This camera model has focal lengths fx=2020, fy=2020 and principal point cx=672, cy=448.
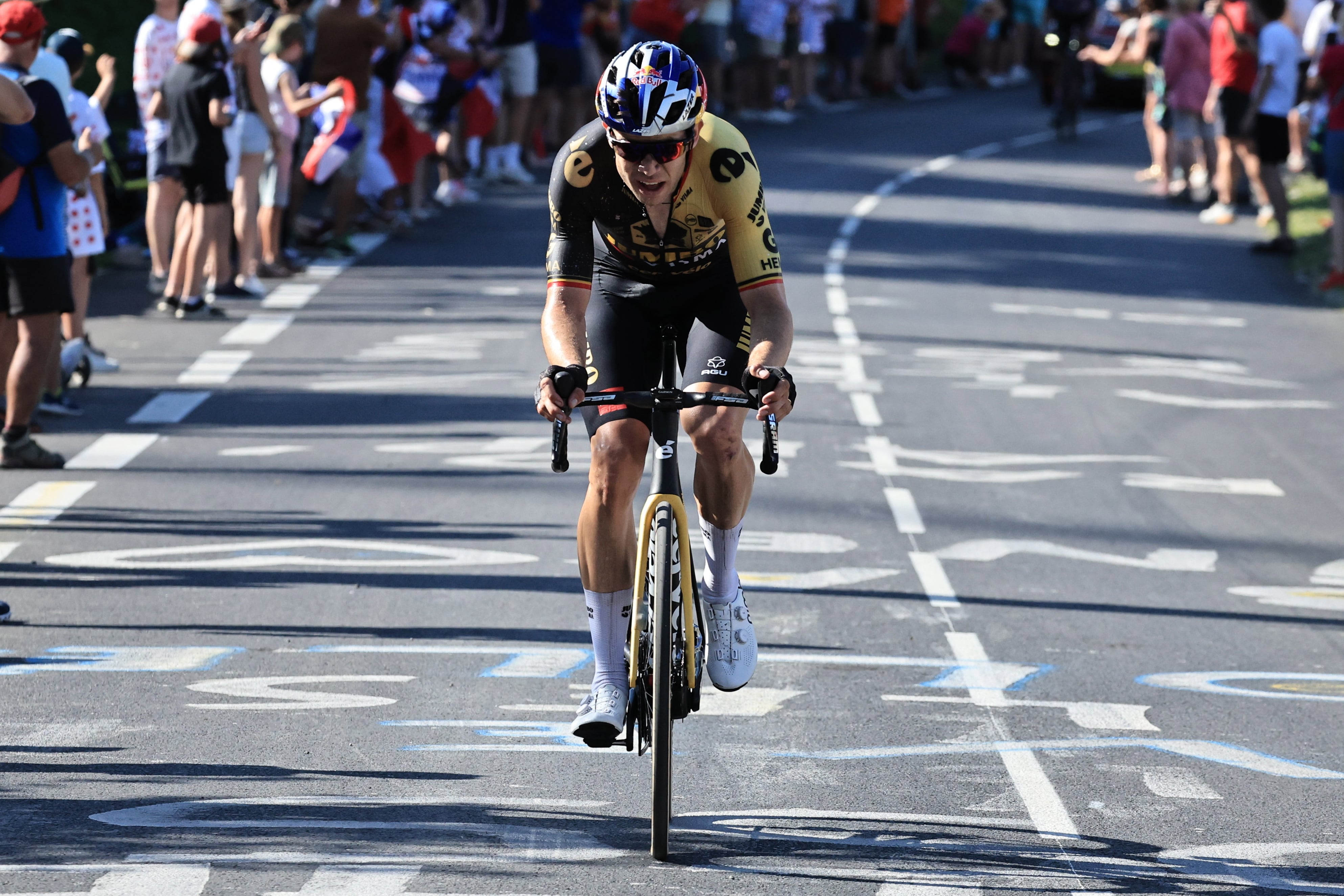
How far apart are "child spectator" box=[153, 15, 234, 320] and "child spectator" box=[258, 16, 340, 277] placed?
1424mm

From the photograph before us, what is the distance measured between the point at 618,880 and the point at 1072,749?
1990 millimetres

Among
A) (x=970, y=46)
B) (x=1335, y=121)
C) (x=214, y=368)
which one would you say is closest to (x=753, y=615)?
(x=214, y=368)

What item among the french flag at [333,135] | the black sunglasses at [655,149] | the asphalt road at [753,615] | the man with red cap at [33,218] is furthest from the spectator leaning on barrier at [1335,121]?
the black sunglasses at [655,149]

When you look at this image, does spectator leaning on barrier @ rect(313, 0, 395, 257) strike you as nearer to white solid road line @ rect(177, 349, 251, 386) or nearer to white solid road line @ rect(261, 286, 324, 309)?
white solid road line @ rect(261, 286, 324, 309)

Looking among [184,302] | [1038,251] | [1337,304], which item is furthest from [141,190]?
[1337,304]

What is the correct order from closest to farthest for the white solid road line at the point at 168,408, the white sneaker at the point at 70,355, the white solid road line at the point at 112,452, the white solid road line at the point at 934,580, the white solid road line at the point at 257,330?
1. the white solid road line at the point at 934,580
2. the white solid road line at the point at 112,452
3. the white solid road line at the point at 168,408
4. the white sneaker at the point at 70,355
5. the white solid road line at the point at 257,330

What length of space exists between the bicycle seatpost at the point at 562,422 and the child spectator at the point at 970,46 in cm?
3466

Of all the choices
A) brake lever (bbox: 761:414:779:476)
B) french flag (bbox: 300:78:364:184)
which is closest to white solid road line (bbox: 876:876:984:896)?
brake lever (bbox: 761:414:779:476)

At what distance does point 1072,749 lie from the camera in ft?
21.2

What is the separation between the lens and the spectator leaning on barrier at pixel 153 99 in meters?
14.7

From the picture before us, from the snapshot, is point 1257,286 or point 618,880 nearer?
point 618,880

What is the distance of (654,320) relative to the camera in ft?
19.4

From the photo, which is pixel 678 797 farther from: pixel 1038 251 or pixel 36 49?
pixel 1038 251

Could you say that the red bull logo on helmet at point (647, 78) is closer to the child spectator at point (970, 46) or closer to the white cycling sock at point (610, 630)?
the white cycling sock at point (610, 630)
